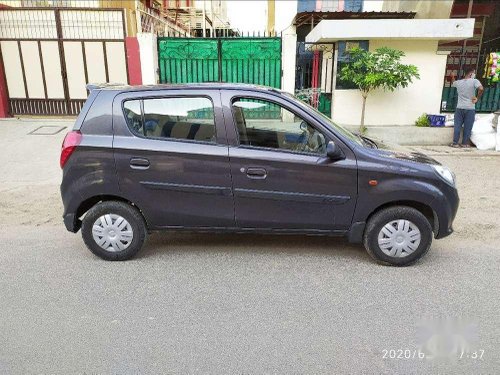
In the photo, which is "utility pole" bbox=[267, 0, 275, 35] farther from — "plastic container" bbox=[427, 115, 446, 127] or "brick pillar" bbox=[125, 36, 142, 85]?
"plastic container" bbox=[427, 115, 446, 127]

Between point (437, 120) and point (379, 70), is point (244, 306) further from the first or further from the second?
point (437, 120)

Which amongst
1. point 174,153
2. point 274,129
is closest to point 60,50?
point 174,153

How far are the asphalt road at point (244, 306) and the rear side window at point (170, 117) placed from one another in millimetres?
1294

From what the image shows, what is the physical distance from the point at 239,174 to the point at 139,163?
3.17 feet

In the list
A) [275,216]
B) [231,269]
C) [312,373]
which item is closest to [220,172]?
[275,216]

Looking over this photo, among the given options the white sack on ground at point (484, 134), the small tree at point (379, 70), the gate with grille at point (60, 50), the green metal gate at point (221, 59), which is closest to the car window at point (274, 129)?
the small tree at point (379, 70)

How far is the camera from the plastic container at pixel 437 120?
9195mm

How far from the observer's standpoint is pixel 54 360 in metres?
2.63

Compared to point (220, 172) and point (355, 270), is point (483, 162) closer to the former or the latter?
point (355, 270)

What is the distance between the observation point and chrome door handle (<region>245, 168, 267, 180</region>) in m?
3.72

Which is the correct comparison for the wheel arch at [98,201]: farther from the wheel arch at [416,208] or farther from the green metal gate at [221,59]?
the green metal gate at [221,59]

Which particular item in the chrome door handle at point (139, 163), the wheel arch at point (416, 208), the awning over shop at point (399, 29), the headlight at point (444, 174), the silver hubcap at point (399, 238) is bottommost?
the silver hubcap at point (399, 238)

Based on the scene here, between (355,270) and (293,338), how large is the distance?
1.25 m

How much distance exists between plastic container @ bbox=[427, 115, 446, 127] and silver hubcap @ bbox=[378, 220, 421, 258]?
642 cm
